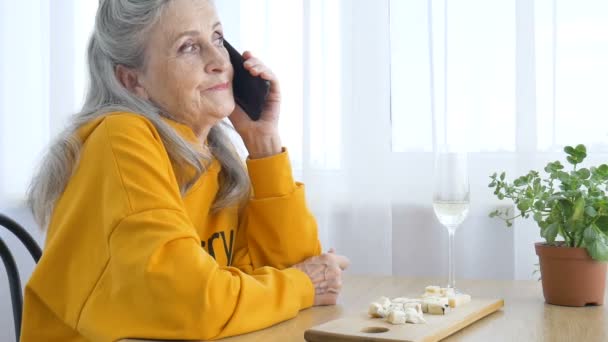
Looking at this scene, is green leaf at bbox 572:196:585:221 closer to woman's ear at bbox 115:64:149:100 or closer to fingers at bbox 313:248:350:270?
fingers at bbox 313:248:350:270

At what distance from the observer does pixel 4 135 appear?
9.02 feet

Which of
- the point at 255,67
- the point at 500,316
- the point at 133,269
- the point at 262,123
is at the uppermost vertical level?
the point at 255,67

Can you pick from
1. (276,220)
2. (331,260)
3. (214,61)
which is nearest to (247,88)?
(214,61)

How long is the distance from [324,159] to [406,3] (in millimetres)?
533

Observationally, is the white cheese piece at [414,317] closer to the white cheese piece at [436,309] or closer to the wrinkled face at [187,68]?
the white cheese piece at [436,309]

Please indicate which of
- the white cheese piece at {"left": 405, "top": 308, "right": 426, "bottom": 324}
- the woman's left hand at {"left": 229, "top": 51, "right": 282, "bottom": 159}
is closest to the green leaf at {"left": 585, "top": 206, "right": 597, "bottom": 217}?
the white cheese piece at {"left": 405, "top": 308, "right": 426, "bottom": 324}

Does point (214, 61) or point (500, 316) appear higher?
point (214, 61)

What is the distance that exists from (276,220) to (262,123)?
0.21m

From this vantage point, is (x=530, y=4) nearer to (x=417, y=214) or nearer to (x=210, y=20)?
(x=417, y=214)

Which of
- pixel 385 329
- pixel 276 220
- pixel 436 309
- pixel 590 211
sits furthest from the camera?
pixel 276 220

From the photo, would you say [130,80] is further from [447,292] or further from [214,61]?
[447,292]

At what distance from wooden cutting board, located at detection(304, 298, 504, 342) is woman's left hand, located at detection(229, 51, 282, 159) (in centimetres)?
53

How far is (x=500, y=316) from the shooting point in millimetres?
1278

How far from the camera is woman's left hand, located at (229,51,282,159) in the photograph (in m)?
1.61
